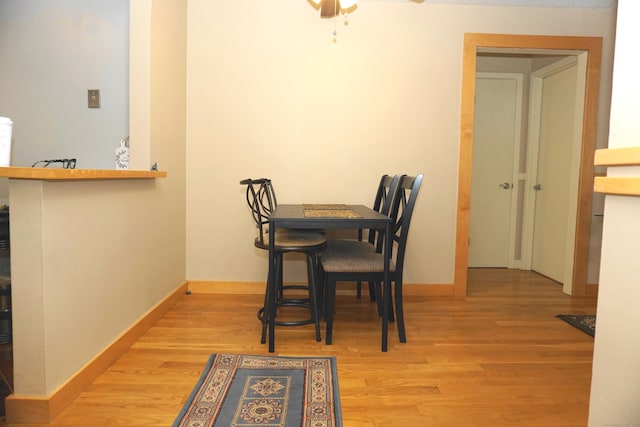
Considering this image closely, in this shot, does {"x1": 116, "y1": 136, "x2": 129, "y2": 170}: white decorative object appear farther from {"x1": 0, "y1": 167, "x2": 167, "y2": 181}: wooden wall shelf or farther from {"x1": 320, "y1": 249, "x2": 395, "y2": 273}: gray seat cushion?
{"x1": 320, "y1": 249, "x2": 395, "y2": 273}: gray seat cushion

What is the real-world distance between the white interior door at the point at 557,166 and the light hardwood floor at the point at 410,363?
744mm

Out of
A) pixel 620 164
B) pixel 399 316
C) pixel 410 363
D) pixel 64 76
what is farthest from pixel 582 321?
pixel 64 76

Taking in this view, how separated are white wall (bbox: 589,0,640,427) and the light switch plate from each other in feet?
9.61

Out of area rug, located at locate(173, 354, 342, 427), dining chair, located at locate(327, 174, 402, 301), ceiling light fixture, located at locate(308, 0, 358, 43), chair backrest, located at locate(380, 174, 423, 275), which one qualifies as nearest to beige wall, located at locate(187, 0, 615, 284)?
dining chair, located at locate(327, 174, 402, 301)

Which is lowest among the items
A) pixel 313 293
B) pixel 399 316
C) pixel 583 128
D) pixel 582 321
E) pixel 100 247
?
pixel 582 321

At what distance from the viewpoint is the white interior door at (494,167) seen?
434cm

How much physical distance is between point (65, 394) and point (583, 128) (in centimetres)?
386

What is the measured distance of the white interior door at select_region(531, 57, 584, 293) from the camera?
11.5 ft

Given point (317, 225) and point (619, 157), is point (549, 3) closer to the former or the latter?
point (317, 225)

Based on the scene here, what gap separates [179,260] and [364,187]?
1546mm

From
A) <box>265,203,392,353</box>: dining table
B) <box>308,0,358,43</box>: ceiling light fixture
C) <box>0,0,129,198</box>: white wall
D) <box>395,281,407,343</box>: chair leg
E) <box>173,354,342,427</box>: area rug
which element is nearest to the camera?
<box>173,354,342,427</box>: area rug

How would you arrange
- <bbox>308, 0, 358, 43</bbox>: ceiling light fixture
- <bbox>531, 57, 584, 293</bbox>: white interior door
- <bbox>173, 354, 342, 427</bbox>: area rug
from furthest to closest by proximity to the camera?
<bbox>531, 57, 584, 293</bbox>: white interior door < <bbox>308, 0, 358, 43</bbox>: ceiling light fixture < <bbox>173, 354, 342, 427</bbox>: area rug

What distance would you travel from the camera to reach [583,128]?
3.35 meters

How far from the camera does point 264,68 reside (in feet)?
10.5
